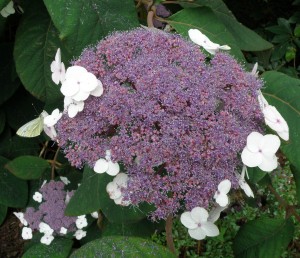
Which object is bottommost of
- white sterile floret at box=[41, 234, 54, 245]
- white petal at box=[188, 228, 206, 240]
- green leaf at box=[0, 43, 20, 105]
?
white sterile floret at box=[41, 234, 54, 245]

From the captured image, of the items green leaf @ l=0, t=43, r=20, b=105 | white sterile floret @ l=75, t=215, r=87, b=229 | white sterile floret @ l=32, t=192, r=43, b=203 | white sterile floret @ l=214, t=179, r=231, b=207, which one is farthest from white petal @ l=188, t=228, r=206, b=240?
green leaf @ l=0, t=43, r=20, b=105

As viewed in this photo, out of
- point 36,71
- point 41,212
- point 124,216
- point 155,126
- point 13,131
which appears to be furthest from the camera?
point 13,131

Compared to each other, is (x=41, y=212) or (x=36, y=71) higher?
(x=36, y=71)

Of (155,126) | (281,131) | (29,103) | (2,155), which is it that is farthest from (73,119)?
(2,155)

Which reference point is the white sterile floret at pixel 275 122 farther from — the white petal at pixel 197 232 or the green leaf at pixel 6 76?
the green leaf at pixel 6 76

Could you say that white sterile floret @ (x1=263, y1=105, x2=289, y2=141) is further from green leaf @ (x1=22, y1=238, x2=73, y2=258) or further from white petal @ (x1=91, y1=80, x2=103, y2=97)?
green leaf @ (x1=22, y1=238, x2=73, y2=258)

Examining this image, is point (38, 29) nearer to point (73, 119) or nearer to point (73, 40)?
point (73, 40)

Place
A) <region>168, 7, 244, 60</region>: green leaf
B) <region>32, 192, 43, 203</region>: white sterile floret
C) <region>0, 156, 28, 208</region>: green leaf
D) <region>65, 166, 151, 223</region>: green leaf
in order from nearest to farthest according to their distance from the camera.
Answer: <region>65, 166, 151, 223</region>: green leaf → <region>168, 7, 244, 60</region>: green leaf → <region>32, 192, 43, 203</region>: white sterile floret → <region>0, 156, 28, 208</region>: green leaf
